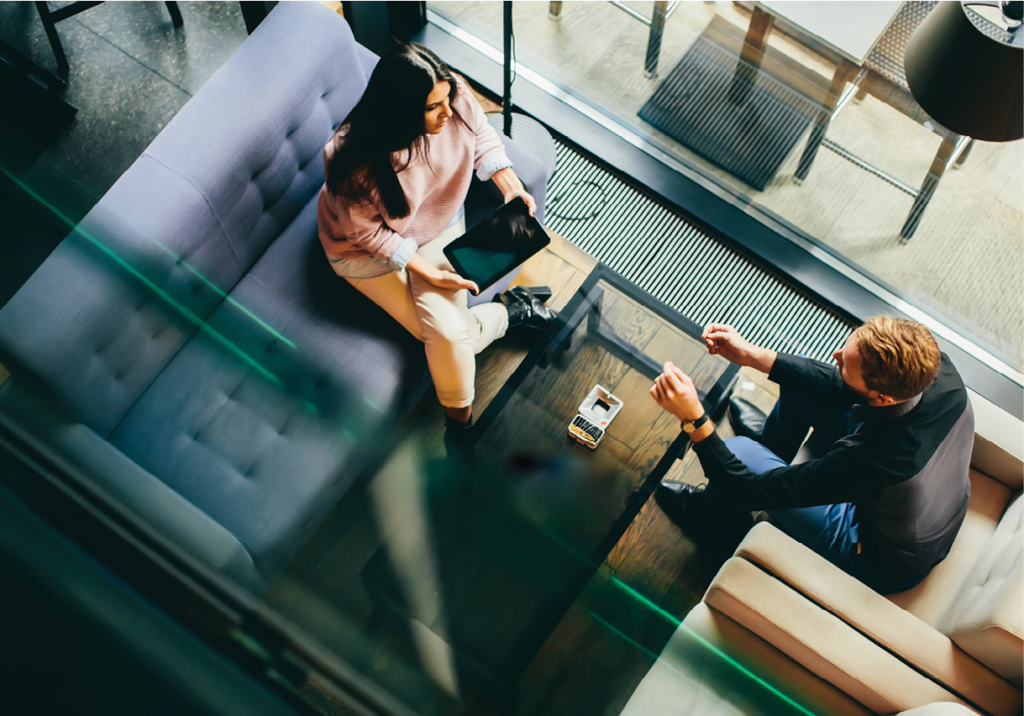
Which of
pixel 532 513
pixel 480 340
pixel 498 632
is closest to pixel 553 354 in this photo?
pixel 480 340

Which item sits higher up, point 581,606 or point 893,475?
point 893,475

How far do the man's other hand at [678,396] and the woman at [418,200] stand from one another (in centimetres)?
70

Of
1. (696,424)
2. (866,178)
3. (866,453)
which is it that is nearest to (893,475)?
(866,453)

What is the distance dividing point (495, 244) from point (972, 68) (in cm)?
142

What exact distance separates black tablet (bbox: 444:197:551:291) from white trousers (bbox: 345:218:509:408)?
8 centimetres

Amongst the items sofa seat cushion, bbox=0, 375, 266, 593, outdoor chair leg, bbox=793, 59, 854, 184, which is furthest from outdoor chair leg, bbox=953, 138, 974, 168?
sofa seat cushion, bbox=0, 375, 266, 593

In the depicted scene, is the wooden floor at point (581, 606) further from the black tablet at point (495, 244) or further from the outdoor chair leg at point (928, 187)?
the outdoor chair leg at point (928, 187)

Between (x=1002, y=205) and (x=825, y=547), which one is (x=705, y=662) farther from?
(x=1002, y=205)

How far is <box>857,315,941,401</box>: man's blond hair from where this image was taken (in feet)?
5.92

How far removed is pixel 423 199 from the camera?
96.7 inches

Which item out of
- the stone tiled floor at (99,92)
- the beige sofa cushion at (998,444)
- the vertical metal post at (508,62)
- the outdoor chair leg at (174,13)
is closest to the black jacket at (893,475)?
the beige sofa cushion at (998,444)

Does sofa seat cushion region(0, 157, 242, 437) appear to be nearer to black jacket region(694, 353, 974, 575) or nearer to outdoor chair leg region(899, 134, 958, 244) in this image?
black jacket region(694, 353, 974, 575)

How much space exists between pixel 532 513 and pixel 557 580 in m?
0.24

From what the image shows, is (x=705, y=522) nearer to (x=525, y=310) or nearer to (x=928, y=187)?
(x=525, y=310)
